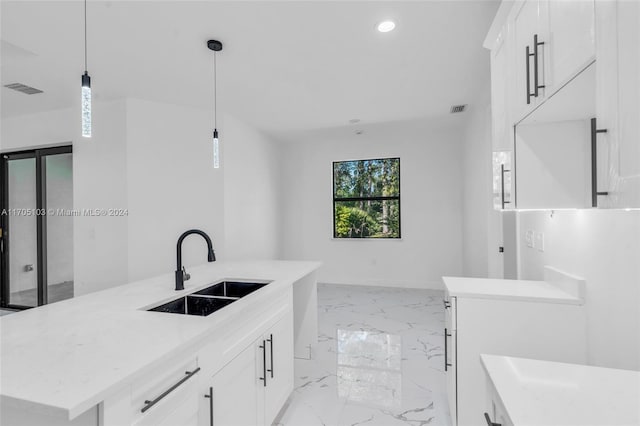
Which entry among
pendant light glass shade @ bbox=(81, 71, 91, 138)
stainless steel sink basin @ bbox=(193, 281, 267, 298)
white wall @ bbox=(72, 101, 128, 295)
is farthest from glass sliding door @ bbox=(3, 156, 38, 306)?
pendant light glass shade @ bbox=(81, 71, 91, 138)

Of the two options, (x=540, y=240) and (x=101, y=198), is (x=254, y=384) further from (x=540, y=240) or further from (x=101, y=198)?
(x=101, y=198)

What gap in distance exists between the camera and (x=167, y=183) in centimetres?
373

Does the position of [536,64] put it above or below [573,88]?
above

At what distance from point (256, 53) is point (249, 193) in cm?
244

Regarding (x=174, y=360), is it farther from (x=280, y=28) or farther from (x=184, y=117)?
(x=184, y=117)

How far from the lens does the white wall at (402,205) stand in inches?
199

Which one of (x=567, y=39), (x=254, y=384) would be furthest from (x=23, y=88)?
(x=567, y=39)

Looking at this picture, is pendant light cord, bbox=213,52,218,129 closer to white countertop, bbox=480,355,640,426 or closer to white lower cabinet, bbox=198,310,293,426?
white lower cabinet, bbox=198,310,293,426

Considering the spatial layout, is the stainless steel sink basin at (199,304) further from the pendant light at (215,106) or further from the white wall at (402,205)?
the white wall at (402,205)

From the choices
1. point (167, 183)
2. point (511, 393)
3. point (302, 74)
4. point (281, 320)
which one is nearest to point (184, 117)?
point (167, 183)

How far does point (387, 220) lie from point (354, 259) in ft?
3.05

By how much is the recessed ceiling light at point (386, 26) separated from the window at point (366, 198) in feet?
10.7

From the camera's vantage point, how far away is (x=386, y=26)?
2.20m

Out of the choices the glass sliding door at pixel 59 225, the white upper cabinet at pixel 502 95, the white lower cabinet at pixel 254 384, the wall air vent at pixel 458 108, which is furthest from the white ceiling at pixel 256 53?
the white lower cabinet at pixel 254 384
